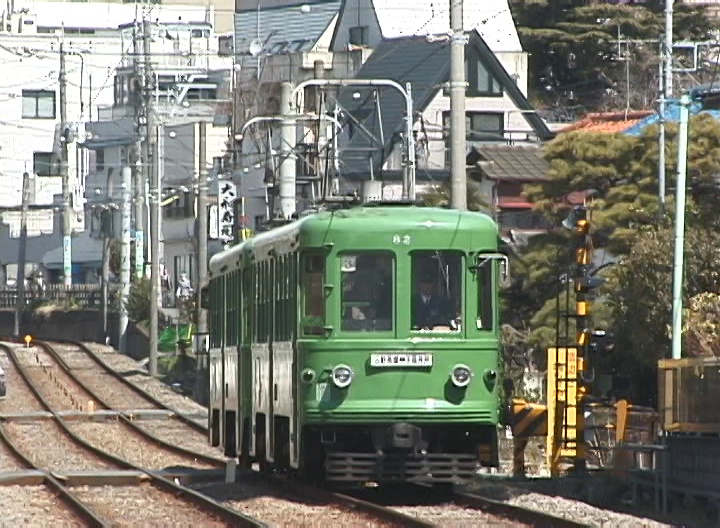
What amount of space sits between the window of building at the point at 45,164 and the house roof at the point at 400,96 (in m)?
31.7

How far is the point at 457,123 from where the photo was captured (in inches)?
832

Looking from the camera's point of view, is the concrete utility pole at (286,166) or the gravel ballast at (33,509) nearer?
the gravel ballast at (33,509)

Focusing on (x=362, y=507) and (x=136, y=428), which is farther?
(x=136, y=428)

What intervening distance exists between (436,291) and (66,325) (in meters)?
51.3

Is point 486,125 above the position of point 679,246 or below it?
above

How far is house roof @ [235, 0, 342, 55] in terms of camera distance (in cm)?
7719

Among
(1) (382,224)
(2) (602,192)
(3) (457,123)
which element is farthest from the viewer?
(2) (602,192)

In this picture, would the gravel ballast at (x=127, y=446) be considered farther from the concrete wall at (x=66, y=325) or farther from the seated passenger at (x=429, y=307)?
the concrete wall at (x=66, y=325)

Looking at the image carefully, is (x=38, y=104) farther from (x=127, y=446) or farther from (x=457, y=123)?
(x=457, y=123)

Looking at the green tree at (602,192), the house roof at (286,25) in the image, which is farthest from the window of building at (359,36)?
the green tree at (602,192)

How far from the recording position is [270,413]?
19.4 m

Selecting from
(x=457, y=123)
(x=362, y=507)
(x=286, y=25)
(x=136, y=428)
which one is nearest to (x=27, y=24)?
(x=286, y=25)

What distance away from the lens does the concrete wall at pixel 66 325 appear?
212ft

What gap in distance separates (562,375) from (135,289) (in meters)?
36.0
